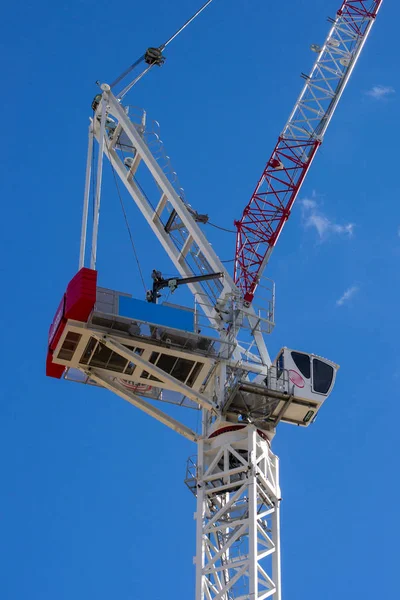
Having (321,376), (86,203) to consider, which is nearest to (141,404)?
(321,376)

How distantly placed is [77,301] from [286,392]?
1003 cm

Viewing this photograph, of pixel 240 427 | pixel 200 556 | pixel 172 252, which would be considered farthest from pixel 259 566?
pixel 172 252

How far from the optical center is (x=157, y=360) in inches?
2486

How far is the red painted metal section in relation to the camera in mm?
60844

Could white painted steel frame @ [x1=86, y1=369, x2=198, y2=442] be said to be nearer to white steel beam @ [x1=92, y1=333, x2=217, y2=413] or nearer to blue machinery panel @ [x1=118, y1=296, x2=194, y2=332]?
white steel beam @ [x1=92, y1=333, x2=217, y2=413]

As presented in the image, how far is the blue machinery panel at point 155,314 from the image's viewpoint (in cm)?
6194

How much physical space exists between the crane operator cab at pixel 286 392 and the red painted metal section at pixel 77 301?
286 inches

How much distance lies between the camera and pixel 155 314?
62.3m

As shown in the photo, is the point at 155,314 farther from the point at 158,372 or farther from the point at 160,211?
the point at 160,211

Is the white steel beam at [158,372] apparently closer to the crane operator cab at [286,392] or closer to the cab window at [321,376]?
the crane operator cab at [286,392]

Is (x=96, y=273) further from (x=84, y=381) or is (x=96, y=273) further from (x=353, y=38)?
(x=353, y=38)

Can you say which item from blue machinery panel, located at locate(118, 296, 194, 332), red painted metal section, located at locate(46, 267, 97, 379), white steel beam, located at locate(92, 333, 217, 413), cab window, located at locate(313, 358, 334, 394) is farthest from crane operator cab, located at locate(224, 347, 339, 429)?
red painted metal section, located at locate(46, 267, 97, 379)

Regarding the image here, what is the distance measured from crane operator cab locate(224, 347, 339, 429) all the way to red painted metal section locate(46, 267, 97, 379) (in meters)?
7.28

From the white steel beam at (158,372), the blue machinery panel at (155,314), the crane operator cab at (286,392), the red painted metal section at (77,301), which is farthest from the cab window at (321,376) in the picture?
the red painted metal section at (77,301)
